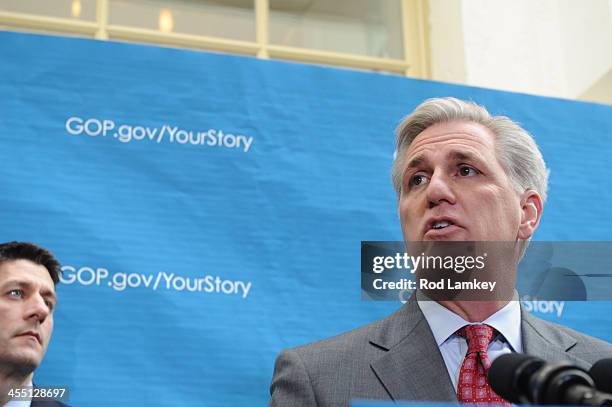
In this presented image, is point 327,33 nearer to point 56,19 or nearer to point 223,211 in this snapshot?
point 56,19

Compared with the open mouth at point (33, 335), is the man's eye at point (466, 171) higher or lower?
higher

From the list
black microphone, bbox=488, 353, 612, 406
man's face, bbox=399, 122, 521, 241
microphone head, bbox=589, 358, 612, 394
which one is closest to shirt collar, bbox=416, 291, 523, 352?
man's face, bbox=399, 122, 521, 241

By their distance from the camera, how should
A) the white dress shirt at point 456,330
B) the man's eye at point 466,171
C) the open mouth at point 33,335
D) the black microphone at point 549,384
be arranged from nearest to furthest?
the black microphone at point 549,384, the white dress shirt at point 456,330, the man's eye at point 466,171, the open mouth at point 33,335

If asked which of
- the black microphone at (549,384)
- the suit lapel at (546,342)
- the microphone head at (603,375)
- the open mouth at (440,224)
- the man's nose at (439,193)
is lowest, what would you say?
the black microphone at (549,384)

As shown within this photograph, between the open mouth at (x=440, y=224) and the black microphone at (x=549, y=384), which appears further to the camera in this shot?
the open mouth at (x=440, y=224)

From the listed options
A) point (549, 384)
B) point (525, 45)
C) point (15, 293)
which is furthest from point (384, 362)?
point (525, 45)

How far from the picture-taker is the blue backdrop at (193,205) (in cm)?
229

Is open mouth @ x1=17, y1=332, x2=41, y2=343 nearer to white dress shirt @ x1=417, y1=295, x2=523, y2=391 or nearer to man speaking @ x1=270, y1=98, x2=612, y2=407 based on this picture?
man speaking @ x1=270, y1=98, x2=612, y2=407

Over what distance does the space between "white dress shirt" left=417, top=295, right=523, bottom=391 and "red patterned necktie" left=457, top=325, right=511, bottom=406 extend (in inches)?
1.3

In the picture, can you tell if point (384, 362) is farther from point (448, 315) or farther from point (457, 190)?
point (457, 190)

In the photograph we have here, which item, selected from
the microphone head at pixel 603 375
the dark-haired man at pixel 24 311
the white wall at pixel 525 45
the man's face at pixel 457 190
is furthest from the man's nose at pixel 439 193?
the white wall at pixel 525 45

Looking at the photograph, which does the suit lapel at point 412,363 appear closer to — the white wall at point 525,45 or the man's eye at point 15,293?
the man's eye at point 15,293

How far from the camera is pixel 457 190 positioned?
6.47ft

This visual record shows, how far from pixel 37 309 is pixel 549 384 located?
1519mm
